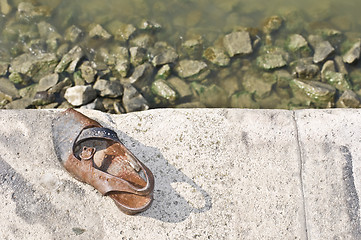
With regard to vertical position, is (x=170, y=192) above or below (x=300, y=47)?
above

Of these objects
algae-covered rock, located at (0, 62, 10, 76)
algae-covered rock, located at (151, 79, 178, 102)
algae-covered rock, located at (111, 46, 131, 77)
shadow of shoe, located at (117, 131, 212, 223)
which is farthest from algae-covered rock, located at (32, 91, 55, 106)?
shadow of shoe, located at (117, 131, 212, 223)

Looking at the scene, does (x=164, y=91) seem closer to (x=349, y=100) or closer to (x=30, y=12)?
(x=349, y=100)

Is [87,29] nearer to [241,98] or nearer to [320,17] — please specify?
[241,98]

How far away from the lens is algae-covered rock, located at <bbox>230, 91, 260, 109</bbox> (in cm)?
402

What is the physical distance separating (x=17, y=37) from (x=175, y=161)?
3018mm

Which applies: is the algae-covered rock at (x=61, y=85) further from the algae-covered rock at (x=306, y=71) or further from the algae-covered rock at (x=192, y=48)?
the algae-covered rock at (x=306, y=71)

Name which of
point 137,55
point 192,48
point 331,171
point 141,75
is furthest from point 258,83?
point 331,171

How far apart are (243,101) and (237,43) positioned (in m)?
0.78

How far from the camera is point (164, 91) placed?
399cm

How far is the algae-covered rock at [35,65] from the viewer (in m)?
4.14

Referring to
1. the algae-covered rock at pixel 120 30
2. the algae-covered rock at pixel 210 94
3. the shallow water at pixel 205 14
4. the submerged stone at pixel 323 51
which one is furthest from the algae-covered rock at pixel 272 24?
the algae-covered rock at pixel 120 30

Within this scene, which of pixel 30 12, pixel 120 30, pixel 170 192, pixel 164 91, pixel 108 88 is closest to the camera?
pixel 170 192

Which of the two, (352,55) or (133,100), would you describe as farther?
(352,55)

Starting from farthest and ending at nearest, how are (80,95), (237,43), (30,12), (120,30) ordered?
(30,12)
(120,30)
(237,43)
(80,95)
